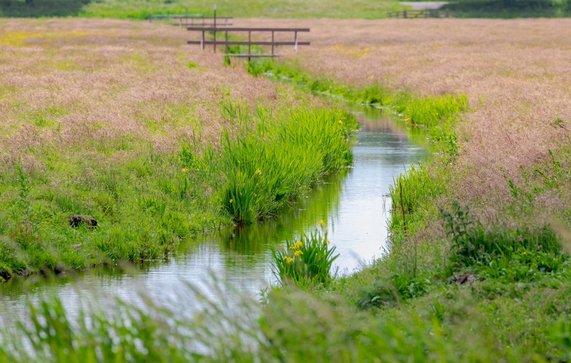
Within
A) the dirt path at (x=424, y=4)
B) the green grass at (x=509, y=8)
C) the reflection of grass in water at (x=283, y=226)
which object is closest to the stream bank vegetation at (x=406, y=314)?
the reflection of grass in water at (x=283, y=226)

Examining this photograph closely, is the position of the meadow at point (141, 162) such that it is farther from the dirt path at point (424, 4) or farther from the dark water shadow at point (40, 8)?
the dirt path at point (424, 4)

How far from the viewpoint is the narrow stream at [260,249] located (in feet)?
39.3

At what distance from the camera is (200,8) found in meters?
107

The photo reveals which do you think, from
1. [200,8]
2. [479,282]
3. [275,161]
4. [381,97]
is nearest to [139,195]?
[275,161]

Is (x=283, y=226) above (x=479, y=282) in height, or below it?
below

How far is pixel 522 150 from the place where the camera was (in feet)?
55.8

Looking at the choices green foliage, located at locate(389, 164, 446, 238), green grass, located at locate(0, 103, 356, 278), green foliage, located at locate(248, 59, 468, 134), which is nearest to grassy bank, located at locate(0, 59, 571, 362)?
green foliage, located at locate(389, 164, 446, 238)

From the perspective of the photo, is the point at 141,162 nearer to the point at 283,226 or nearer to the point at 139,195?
the point at 139,195

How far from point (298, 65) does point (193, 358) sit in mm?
38214

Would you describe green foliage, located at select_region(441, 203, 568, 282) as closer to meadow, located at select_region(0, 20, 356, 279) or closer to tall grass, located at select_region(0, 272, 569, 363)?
tall grass, located at select_region(0, 272, 569, 363)

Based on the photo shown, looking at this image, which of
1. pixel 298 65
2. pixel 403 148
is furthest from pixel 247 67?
pixel 403 148

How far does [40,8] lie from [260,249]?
3755 inches

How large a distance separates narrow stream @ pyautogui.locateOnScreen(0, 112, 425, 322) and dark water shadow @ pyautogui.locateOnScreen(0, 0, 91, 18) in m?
82.5

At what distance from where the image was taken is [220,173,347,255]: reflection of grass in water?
49.5 feet
